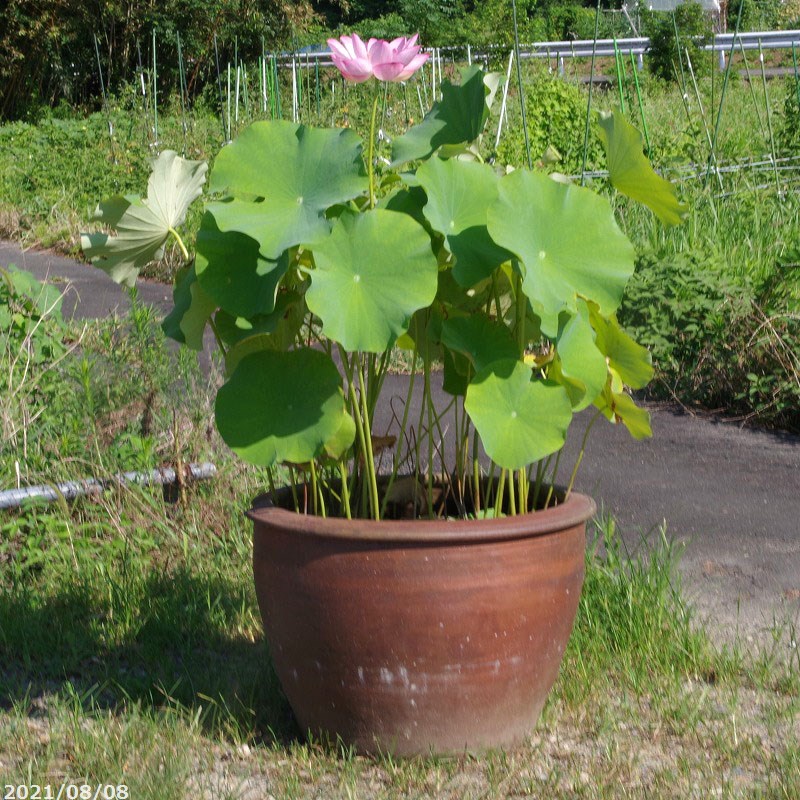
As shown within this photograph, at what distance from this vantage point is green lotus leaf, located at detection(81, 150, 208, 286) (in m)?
2.33

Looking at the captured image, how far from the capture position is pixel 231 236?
2.19 m

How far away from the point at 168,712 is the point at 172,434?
1.49 m

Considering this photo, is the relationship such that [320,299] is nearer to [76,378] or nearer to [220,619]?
[220,619]

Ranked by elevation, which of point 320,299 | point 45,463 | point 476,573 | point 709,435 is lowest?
point 709,435

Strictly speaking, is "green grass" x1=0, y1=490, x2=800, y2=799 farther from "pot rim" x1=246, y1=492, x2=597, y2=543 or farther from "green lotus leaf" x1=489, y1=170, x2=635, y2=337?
"green lotus leaf" x1=489, y1=170, x2=635, y2=337

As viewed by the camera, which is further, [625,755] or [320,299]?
[625,755]

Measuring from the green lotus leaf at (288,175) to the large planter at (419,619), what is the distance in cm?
63

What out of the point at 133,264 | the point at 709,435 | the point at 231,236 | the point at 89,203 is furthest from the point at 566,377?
the point at 89,203

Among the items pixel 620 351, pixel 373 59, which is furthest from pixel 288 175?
pixel 620 351

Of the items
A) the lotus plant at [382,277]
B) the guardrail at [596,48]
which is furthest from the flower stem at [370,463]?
the guardrail at [596,48]

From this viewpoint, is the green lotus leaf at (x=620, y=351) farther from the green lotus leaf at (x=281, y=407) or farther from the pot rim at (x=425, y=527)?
the green lotus leaf at (x=281, y=407)

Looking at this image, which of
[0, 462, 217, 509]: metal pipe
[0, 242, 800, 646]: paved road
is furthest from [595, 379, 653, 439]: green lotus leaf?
[0, 462, 217, 509]: metal pipe

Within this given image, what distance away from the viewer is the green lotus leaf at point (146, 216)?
7.64 feet

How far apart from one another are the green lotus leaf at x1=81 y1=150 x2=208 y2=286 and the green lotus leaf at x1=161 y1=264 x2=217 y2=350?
4.2 inches
